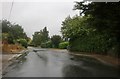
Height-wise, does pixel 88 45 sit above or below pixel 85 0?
below

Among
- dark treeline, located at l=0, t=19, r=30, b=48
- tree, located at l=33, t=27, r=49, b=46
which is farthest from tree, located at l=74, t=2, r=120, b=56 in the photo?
tree, located at l=33, t=27, r=49, b=46

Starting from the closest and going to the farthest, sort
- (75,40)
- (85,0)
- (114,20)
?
(114,20), (85,0), (75,40)

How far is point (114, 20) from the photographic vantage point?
19500 millimetres

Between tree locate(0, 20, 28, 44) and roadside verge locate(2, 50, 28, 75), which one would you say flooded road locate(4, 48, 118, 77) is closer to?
roadside verge locate(2, 50, 28, 75)

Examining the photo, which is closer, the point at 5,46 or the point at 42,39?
the point at 5,46

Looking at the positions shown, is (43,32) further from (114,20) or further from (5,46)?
(114,20)

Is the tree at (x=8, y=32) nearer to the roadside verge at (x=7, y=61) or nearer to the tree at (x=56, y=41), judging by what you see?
the tree at (x=56, y=41)

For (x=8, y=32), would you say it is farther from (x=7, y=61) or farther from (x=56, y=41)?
(x=7, y=61)

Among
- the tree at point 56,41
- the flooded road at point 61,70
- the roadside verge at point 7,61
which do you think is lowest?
the flooded road at point 61,70

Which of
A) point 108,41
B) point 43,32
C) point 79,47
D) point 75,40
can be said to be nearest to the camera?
point 108,41

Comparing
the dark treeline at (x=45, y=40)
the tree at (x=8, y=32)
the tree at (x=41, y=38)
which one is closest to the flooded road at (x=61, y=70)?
the tree at (x=8, y=32)

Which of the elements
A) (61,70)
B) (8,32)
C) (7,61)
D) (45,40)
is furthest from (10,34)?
(45,40)

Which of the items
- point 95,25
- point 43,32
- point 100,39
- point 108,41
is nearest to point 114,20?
point 95,25

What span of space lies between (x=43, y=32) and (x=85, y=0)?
101093 millimetres
